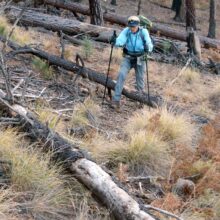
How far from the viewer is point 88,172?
16.9 ft

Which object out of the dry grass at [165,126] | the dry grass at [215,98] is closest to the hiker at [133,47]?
the dry grass at [165,126]

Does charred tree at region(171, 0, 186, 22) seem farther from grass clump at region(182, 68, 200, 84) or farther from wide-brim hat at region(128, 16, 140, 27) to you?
wide-brim hat at region(128, 16, 140, 27)

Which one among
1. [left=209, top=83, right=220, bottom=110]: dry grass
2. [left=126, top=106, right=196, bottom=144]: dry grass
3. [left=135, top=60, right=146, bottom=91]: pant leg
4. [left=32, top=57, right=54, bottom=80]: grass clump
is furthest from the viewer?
[left=209, top=83, right=220, bottom=110]: dry grass

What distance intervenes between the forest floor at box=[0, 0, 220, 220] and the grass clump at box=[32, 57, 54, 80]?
0.07ft

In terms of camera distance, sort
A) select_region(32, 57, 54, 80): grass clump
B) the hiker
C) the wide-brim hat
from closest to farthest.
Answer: the wide-brim hat, the hiker, select_region(32, 57, 54, 80): grass clump

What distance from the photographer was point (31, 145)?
5.61m

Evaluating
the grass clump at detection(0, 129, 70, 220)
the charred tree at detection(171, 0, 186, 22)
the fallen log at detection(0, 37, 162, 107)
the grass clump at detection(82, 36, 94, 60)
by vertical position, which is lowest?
the charred tree at detection(171, 0, 186, 22)

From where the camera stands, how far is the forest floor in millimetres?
5035

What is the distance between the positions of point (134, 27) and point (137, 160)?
3.61 metres

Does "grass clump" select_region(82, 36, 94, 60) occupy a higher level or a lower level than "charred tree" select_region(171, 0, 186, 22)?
higher

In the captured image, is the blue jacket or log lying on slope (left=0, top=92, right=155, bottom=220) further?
the blue jacket

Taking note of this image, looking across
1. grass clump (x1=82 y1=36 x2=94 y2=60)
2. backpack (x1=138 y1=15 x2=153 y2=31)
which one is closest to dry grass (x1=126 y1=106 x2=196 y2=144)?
backpack (x1=138 y1=15 x2=153 y2=31)

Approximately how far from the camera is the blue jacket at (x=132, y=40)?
9586 millimetres

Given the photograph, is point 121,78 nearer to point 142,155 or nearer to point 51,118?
point 51,118
